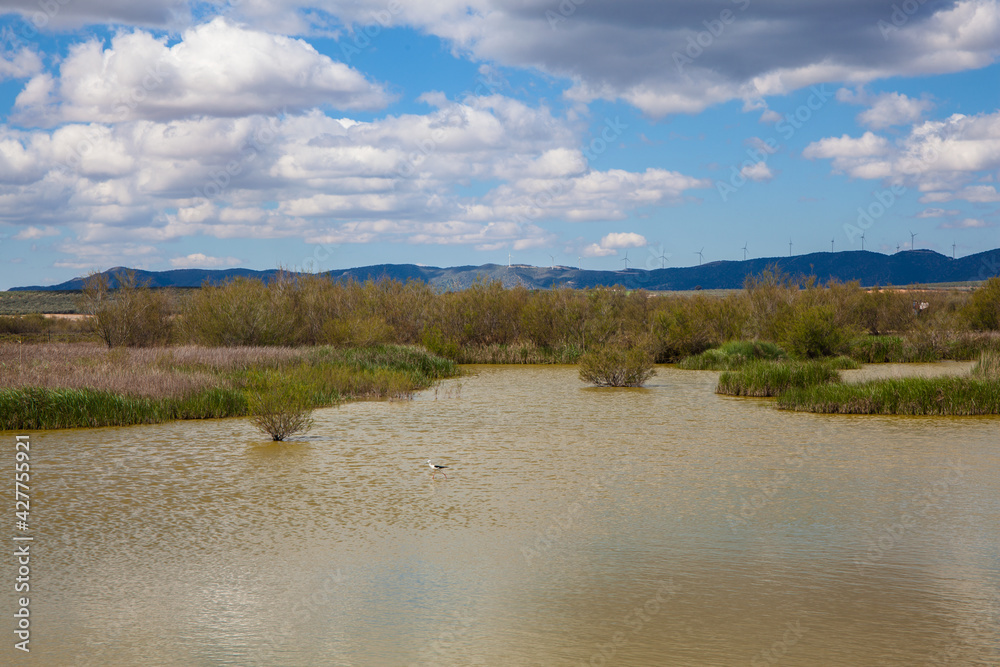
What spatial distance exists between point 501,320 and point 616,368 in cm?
1300

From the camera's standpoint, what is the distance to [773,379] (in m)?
20.9

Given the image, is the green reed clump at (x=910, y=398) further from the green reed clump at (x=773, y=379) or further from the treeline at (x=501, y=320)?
the treeline at (x=501, y=320)

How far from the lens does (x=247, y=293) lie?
29062 millimetres

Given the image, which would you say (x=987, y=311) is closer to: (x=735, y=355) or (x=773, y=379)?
(x=735, y=355)

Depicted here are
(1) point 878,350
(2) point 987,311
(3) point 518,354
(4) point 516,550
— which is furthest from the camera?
(2) point 987,311

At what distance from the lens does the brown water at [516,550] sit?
5.56m

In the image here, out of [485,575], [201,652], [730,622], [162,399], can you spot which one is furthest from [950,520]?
[162,399]

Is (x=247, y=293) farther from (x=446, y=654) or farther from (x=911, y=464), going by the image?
(x=446, y=654)

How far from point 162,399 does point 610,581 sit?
12.8m

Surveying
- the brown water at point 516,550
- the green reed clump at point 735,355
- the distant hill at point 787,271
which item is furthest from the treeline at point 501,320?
the distant hill at point 787,271

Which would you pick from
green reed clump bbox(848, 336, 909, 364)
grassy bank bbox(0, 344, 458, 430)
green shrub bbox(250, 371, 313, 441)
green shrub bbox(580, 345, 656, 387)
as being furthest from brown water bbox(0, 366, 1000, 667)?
green reed clump bbox(848, 336, 909, 364)

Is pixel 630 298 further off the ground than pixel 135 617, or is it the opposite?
pixel 630 298

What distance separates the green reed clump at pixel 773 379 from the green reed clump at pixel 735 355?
683 cm

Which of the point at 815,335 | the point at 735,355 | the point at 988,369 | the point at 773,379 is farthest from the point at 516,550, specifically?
the point at 815,335
